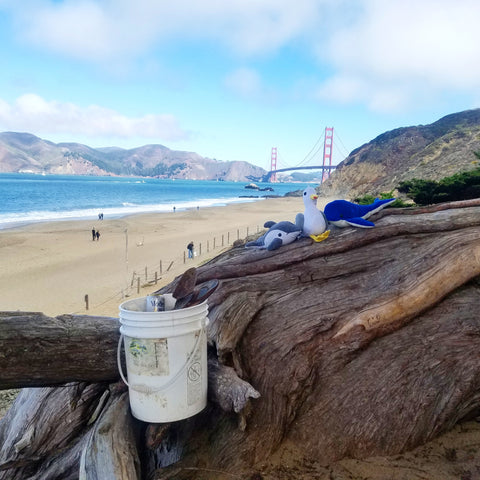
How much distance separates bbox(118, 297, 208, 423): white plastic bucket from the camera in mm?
3443

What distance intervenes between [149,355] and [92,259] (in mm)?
25543

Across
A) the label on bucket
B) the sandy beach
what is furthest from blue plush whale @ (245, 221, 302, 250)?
the sandy beach

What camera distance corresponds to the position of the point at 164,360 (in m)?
3.49

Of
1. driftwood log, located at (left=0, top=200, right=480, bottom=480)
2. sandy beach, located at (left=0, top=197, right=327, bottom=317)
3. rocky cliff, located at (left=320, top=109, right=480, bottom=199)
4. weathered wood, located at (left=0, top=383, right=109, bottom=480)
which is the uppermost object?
rocky cliff, located at (left=320, top=109, right=480, bottom=199)

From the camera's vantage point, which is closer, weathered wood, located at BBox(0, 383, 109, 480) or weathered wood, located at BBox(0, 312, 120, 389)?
weathered wood, located at BBox(0, 312, 120, 389)

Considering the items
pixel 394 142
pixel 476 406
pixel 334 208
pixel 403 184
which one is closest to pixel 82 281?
pixel 403 184

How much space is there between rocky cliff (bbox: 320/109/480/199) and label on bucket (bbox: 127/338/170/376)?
48.9 metres

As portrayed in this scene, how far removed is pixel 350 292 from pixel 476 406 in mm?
1692

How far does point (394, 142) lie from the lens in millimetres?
67812

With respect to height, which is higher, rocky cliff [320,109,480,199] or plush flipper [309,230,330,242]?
rocky cliff [320,109,480,199]

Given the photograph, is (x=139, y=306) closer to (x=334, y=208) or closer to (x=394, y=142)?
(x=334, y=208)

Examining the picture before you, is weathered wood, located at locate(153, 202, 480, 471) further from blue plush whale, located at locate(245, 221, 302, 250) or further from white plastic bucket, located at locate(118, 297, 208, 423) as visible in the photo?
white plastic bucket, located at locate(118, 297, 208, 423)

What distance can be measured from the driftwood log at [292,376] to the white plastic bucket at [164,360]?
0.22m

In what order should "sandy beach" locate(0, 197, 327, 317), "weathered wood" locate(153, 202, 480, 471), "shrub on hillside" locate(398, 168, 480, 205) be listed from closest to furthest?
"weathered wood" locate(153, 202, 480, 471) → "shrub on hillside" locate(398, 168, 480, 205) → "sandy beach" locate(0, 197, 327, 317)
